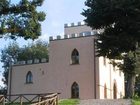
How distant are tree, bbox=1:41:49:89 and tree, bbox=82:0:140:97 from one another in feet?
104

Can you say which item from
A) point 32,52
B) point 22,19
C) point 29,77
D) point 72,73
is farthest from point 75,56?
point 32,52

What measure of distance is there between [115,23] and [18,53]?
35.8m

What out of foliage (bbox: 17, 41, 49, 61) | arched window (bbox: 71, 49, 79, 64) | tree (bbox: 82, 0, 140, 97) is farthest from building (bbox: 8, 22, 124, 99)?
foliage (bbox: 17, 41, 49, 61)

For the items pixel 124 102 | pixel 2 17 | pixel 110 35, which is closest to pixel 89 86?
pixel 110 35

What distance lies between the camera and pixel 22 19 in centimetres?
3050

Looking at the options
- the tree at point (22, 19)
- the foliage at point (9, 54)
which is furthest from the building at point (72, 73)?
the foliage at point (9, 54)

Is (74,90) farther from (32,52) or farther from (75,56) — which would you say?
(32,52)

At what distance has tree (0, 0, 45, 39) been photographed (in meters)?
29.7

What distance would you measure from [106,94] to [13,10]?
1749 centimetres

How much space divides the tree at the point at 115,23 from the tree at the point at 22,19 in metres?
6.71

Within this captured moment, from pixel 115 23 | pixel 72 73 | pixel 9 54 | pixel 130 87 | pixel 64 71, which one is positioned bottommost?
pixel 130 87

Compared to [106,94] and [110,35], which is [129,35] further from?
[106,94]

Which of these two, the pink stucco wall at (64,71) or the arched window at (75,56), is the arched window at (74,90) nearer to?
the pink stucco wall at (64,71)

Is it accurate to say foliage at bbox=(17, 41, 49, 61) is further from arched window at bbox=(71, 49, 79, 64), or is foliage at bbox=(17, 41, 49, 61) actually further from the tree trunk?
the tree trunk
